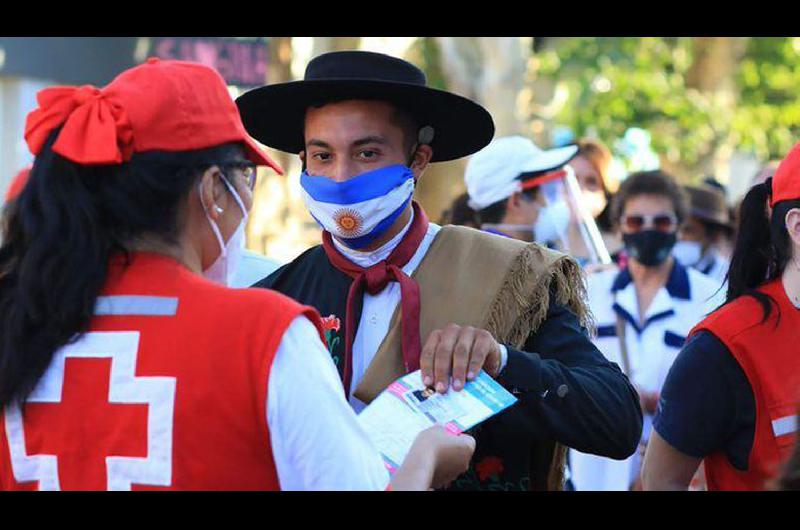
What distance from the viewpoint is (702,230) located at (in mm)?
8695

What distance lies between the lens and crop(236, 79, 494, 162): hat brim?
3568 mm

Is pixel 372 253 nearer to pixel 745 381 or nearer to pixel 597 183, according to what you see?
pixel 745 381

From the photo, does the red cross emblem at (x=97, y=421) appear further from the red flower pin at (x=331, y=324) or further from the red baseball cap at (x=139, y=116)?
the red flower pin at (x=331, y=324)

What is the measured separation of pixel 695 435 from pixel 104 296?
1.84 metres

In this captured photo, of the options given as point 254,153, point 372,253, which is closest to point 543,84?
point 372,253

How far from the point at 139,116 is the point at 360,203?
1.19m

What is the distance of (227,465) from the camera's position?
7.45 ft

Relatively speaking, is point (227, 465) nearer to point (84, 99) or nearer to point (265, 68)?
point (84, 99)

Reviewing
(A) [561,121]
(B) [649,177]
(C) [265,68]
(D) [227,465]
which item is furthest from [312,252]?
(A) [561,121]

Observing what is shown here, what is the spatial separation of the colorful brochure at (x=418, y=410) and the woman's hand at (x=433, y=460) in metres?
0.10

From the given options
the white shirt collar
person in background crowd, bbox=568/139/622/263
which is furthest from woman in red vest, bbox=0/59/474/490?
person in background crowd, bbox=568/139/622/263

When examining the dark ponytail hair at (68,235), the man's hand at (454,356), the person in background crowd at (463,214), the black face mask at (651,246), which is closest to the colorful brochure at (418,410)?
the man's hand at (454,356)

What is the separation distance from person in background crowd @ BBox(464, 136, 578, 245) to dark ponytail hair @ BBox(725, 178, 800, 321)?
2.27 meters

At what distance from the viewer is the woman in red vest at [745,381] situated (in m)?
3.41
